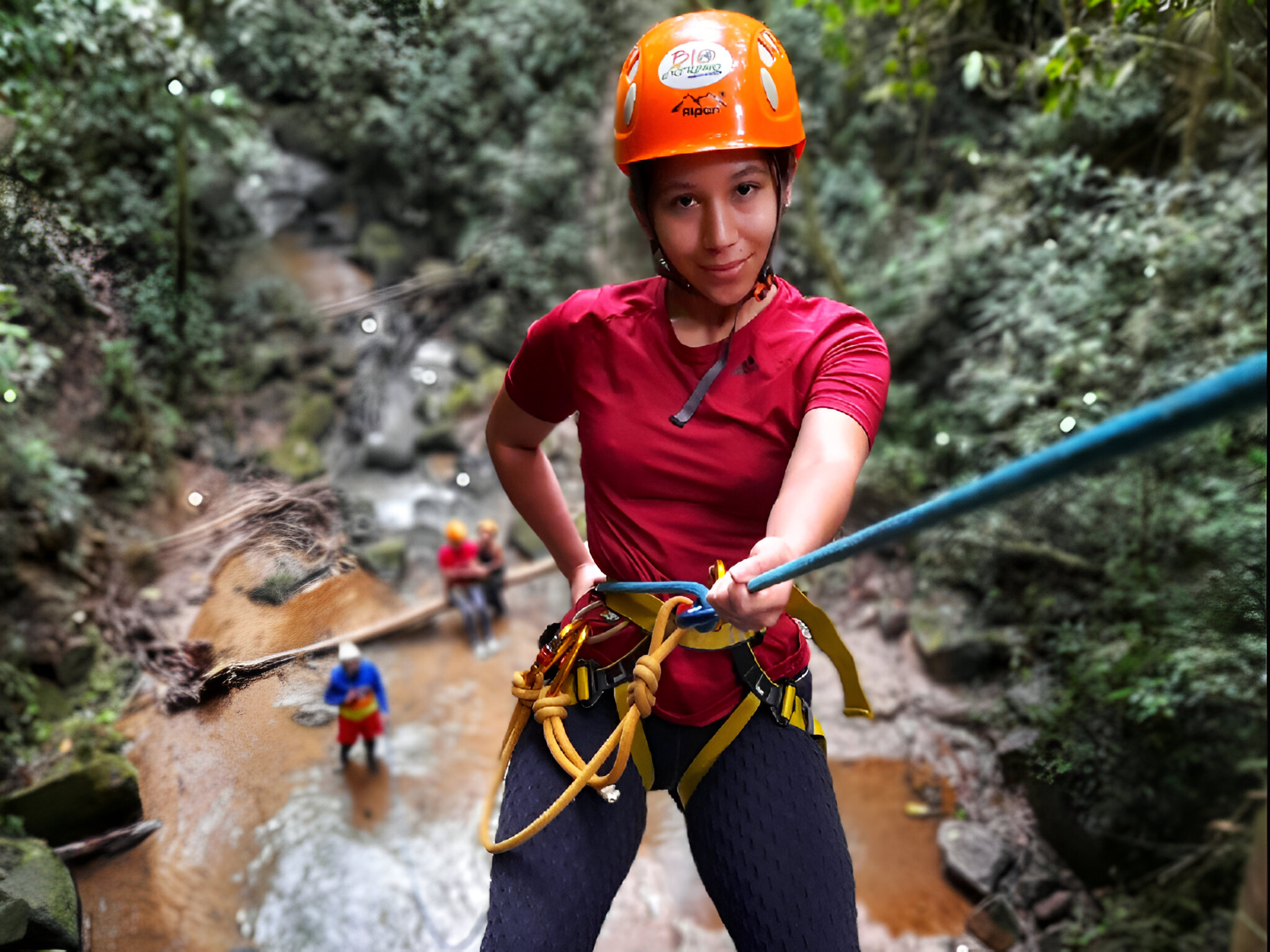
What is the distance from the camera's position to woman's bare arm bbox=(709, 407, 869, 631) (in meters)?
0.99

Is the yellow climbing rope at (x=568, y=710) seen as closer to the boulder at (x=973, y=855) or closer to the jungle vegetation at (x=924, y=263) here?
the jungle vegetation at (x=924, y=263)

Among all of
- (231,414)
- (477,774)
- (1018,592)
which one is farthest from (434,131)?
(1018,592)

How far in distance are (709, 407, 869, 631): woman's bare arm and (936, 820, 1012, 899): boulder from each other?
7.67 feet

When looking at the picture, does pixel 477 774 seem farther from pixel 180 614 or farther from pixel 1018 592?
pixel 1018 592

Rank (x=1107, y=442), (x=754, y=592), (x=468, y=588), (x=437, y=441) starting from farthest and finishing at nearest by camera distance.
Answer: (x=437, y=441), (x=468, y=588), (x=754, y=592), (x=1107, y=442)

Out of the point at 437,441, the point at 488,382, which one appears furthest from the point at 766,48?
the point at 488,382

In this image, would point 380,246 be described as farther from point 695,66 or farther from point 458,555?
point 695,66

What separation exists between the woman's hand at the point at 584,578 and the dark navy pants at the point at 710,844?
254 mm

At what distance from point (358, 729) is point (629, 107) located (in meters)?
2.49

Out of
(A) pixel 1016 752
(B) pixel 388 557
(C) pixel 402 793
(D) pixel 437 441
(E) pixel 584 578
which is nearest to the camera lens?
(E) pixel 584 578

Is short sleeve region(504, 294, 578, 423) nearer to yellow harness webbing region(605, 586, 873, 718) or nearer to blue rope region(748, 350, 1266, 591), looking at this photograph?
yellow harness webbing region(605, 586, 873, 718)

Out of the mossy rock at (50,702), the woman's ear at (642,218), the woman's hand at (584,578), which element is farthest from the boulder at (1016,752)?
the mossy rock at (50,702)

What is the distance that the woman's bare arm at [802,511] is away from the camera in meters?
0.99

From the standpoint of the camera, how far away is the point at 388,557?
5.99 m
